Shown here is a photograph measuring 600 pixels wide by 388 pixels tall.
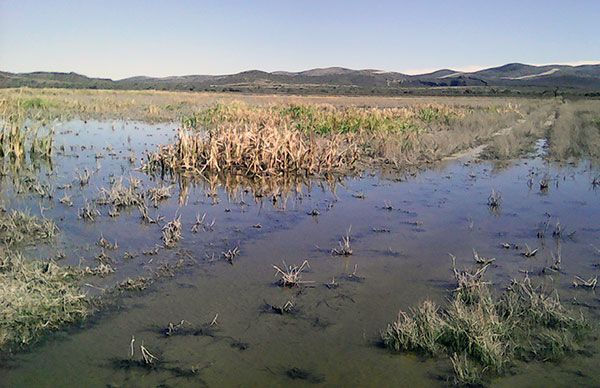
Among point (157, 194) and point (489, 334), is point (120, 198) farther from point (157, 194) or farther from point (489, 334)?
point (489, 334)

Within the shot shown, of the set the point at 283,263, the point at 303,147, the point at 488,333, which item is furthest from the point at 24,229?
the point at 303,147

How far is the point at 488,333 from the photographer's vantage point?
14.6ft

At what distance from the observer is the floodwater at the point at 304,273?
4266 mm

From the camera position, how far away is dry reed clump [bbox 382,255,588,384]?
4355mm

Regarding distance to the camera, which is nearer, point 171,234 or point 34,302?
point 34,302

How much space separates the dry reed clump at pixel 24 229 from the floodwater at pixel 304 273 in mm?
349

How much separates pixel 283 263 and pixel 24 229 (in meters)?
3.89

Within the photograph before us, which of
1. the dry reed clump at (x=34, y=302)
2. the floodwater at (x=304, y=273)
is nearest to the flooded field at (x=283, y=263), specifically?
the floodwater at (x=304, y=273)

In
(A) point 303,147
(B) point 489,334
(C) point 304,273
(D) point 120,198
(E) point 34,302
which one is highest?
(A) point 303,147

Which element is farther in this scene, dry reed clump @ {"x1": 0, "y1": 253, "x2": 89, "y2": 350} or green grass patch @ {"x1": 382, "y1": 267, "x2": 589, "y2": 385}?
dry reed clump @ {"x1": 0, "y1": 253, "x2": 89, "y2": 350}

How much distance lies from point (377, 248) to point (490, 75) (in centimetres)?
15727

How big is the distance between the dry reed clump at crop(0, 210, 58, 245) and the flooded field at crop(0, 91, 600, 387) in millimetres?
189

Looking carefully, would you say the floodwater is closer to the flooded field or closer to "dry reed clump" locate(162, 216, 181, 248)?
the flooded field

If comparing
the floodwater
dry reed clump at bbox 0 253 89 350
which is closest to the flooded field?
the floodwater
